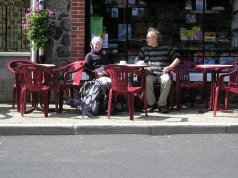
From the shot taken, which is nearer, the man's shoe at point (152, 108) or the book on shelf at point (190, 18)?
the man's shoe at point (152, 108)

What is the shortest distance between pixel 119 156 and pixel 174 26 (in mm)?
5013

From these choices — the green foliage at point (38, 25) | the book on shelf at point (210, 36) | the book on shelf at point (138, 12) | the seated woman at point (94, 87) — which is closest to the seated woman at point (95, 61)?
the seated woman at point (94, 87)

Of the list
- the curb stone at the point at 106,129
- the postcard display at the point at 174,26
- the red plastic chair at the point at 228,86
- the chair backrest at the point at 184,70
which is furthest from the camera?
the postcard display at the point at 174,26

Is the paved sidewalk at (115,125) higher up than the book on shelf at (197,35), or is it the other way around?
the book on shelf at (197,35)

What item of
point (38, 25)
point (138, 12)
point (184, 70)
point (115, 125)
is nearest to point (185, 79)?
point (184, 70)

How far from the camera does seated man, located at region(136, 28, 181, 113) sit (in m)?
8.61

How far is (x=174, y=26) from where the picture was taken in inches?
392

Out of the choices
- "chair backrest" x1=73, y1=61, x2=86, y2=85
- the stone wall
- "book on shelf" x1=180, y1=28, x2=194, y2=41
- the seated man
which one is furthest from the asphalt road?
"book on shelf" x1=180, y1=28, x2=194, y2=41

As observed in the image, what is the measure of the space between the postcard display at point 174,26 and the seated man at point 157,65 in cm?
109

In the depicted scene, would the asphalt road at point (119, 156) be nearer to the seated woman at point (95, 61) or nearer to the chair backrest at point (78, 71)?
the chair backrest at point (78, 71)

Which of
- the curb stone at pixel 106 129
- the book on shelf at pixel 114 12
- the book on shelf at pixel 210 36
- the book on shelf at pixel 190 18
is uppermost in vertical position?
the book on shelf at pixel 114 12

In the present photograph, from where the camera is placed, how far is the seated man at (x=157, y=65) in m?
8.61

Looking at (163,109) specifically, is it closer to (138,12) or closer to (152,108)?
(152,108)

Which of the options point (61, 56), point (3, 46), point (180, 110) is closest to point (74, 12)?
point (61, 56)
